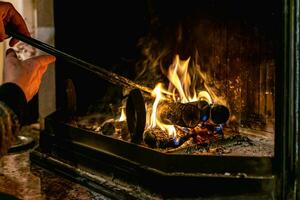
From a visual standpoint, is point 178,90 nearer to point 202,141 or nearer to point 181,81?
point 181,81

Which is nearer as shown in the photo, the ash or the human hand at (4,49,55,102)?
the human hand at (4,49,55,102)

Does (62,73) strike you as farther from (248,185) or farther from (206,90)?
(248,185)

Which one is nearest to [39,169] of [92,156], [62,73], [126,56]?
[92,156]

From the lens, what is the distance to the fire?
2479mm

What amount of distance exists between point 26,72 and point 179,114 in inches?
34.8

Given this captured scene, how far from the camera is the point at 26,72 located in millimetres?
1661

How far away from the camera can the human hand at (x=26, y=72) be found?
165 cm

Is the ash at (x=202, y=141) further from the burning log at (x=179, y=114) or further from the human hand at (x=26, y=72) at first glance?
the human hand at (x=26, y=72)

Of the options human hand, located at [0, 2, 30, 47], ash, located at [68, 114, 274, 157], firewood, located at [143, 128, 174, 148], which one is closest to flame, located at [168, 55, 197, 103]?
ash, located at [68, 114, 274, 157]

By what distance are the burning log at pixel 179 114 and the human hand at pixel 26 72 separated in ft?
2.62

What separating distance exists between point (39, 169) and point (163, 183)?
87cm

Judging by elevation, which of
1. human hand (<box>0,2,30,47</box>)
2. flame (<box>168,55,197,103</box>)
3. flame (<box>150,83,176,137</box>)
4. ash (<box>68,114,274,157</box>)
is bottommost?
ash (<box>68,114,274,157</box>)

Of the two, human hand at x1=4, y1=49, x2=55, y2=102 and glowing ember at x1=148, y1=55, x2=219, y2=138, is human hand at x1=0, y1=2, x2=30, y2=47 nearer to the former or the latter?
human hand at x1=4, y1=49, x2=55, y2=102

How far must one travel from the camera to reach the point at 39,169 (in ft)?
8.64
